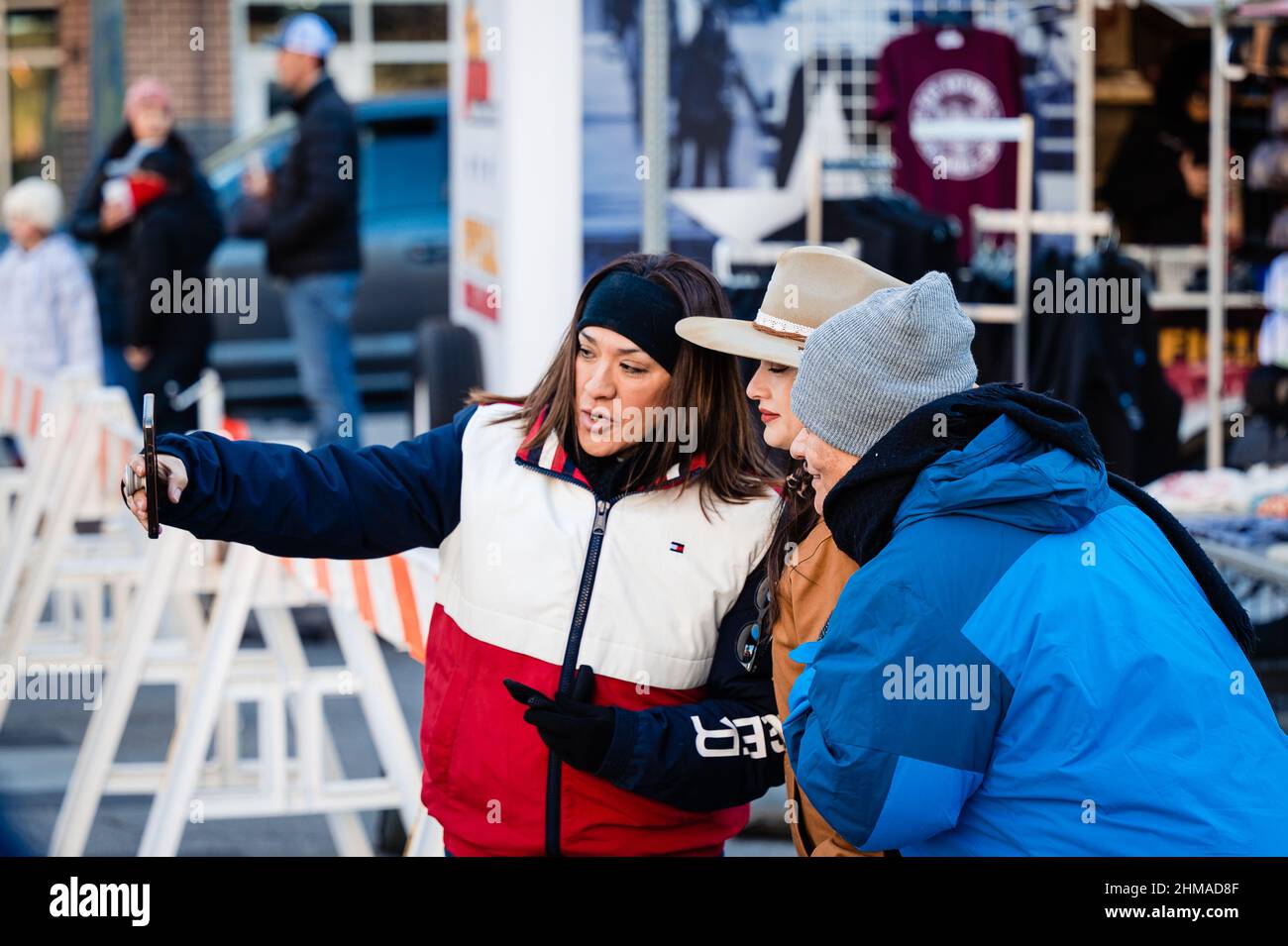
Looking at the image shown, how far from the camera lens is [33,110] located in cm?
1931

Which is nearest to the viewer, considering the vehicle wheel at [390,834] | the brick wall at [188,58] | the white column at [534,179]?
the vehicle wheel at [390,834]

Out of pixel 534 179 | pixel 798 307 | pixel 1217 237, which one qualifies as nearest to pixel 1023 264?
pixel 1217 237

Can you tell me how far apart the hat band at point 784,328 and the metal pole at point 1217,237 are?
5.16 metres

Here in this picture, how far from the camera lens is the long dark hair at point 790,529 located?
275 centimetres

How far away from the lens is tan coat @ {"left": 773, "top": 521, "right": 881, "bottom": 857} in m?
2.62

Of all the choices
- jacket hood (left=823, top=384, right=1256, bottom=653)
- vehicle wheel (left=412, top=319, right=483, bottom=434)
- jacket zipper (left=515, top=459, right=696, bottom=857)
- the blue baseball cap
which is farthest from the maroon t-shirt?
jacket hood (left=823, top=384, right=1256, bottom=653)

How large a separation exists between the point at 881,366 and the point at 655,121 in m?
4.18

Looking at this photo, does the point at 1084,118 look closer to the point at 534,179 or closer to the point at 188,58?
the point at 534,179

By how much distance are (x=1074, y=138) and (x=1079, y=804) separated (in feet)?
21.7

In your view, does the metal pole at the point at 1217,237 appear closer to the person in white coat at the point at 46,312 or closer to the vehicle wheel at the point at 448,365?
the vehicle wheel at the point at 448,365

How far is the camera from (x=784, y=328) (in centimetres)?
299

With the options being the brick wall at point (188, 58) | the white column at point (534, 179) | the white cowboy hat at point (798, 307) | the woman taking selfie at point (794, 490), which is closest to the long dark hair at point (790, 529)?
the woman taking selfie at point (794, 490)

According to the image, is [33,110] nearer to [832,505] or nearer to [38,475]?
[38,475]
